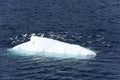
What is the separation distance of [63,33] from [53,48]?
1002 cm

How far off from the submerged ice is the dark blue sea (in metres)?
2.88

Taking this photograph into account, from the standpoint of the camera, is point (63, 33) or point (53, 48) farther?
point (63, 33)

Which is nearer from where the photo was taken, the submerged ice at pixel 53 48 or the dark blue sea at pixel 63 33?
the dark blue sea at pixel 63 33

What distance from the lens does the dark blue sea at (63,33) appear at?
93312mm

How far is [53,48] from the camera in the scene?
107 metres

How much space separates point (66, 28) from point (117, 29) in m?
14.8

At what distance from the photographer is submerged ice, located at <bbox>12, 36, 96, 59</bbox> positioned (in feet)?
340

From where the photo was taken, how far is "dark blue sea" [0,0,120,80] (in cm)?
9331

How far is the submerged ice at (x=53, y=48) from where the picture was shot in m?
104

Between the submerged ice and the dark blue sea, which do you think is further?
the submerged ice

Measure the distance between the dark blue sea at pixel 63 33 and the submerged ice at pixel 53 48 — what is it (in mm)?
2880

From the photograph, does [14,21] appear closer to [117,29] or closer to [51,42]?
[51,42]

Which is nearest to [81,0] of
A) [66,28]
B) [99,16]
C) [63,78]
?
[99,16]

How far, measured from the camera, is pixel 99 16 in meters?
129
